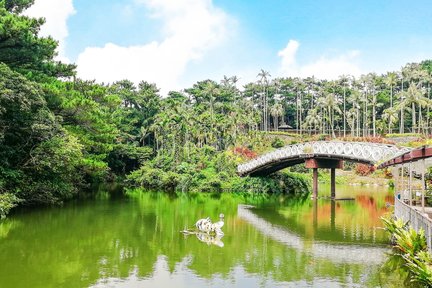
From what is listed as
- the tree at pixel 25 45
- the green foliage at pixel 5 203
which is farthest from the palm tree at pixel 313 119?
the green foliage at pixel 5 203

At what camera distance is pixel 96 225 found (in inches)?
785

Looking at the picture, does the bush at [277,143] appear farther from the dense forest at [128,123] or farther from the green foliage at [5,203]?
the green foliage at [5,203]

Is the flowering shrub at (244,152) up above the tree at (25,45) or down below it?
below

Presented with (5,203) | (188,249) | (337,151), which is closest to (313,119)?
(337,151)

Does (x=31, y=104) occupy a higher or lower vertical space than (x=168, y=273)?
higher

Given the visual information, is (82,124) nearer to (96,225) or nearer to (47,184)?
(47,184)

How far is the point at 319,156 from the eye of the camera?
106 ft

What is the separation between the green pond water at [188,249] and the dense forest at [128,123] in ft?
10.4

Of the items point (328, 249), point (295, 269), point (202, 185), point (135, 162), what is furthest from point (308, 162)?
point (135, 162)

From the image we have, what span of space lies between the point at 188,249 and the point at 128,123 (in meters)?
47.2

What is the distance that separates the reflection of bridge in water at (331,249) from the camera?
13.6m

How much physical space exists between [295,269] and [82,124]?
20.5 metres

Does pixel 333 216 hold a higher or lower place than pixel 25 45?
lower

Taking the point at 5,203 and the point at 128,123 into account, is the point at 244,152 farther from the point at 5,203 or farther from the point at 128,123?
the point at 5,203
